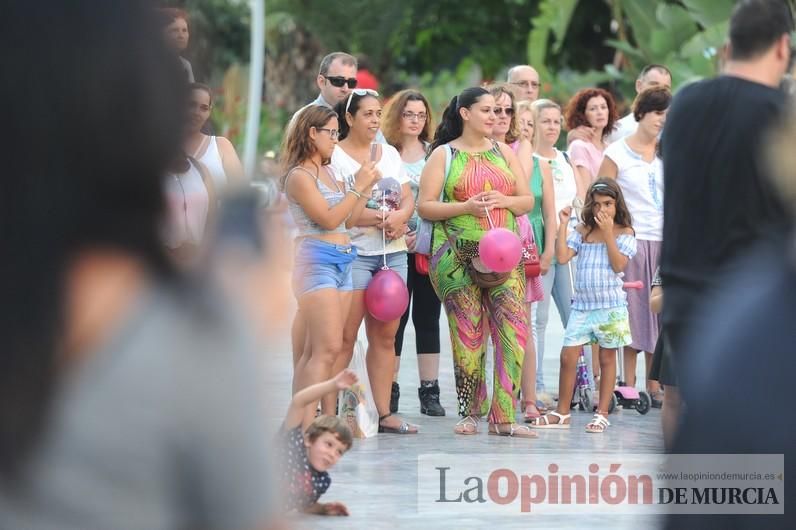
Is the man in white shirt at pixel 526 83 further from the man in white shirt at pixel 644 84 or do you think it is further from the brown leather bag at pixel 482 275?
the brown leather bag at pixel 482 275

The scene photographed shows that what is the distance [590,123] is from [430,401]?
103 inches

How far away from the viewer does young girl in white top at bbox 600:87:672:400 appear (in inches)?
372

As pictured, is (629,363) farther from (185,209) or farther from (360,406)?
(185,209)

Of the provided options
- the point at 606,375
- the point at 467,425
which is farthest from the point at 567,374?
the point at 467,425

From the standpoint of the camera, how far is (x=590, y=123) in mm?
10312

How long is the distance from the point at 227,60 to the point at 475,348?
535cm

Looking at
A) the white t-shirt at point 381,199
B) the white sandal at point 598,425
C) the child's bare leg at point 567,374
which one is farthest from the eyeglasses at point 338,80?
the white sandal at point 598,425

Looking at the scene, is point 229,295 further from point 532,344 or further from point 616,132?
point 616,132

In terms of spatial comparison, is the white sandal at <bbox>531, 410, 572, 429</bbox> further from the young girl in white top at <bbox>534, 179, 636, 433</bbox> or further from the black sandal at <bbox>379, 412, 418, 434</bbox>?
the black sandal at <bbox>379, 412, 418, 434</bbox>

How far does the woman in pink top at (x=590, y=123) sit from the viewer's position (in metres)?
10.1

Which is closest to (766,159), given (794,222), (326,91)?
(794,222)

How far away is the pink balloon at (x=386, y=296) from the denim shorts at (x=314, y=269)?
0.41m

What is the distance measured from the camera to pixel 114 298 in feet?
Result: 4.50

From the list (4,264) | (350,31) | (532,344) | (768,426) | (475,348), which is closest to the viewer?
(4,264)
